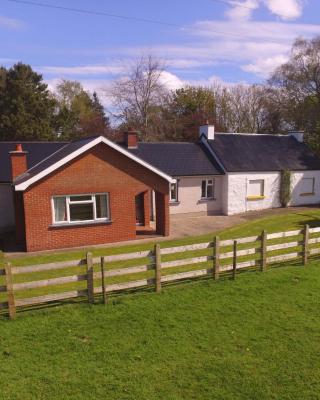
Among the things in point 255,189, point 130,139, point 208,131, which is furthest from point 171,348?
point 208,131

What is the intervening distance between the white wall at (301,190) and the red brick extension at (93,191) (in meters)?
13.4

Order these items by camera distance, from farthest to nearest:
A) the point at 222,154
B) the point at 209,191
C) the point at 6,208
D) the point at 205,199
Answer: the point at 222,154, the point at 209,191, the point at 205,199, the point at 6,208

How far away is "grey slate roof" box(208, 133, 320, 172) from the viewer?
1053 inches

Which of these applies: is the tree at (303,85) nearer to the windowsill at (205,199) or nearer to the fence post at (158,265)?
the windowsill at (205,199)

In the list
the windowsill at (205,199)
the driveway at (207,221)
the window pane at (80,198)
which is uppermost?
the window pane at (80,198)

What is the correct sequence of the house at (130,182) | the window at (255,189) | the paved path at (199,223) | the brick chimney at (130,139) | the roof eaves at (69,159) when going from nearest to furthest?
the roof eaves at (69,159) < the house at (130,182) < the paved path at (199,223) < the brick chimney at (130,139) < the window at (255,189)

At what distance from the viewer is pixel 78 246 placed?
17484 mm

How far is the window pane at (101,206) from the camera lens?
58.9ft

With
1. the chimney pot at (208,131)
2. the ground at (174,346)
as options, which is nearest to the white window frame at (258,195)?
the chimney pot at (208,131)

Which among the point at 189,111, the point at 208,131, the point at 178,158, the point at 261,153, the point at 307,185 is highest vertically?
the point at 189,111

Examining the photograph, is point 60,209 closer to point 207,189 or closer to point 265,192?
point 207,189

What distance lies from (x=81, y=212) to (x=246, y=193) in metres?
13.3

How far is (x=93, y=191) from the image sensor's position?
1752 centimetres

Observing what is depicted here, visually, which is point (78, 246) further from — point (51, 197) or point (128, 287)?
point (128, 287)
